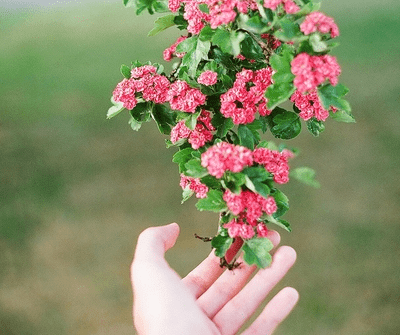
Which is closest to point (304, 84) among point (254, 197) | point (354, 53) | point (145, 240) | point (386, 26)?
point (254, 197)

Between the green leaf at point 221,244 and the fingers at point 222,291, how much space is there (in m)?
0.26

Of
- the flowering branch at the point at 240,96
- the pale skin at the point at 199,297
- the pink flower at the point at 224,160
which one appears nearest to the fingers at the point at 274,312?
the pale skin at the point at 199,297

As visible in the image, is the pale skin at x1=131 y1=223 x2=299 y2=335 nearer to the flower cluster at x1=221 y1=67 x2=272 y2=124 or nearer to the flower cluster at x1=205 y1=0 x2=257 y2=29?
the flower cluster at x1=221 y1=67 x2=272 y2=124

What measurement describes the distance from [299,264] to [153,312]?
1.06 m

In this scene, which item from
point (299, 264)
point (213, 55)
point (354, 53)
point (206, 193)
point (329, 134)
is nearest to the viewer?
point (206, 193)

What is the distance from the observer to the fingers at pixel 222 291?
4.10 feet

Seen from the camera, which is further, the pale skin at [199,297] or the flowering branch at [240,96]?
the pale skin at [199,297]

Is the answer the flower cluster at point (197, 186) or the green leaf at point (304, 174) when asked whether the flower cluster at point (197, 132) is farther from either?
the green leaf at point (304, 174)

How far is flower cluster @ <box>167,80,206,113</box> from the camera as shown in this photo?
1.00 metres

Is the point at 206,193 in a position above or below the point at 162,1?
below

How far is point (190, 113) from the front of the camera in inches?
41.0

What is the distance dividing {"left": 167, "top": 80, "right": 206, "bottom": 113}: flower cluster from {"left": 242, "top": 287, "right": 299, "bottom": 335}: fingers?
55 cm

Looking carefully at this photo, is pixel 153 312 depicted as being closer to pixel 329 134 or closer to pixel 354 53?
pixel 329 134

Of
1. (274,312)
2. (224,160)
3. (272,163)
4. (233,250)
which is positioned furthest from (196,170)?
(274,312)
